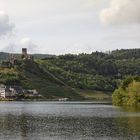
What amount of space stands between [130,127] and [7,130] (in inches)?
1156

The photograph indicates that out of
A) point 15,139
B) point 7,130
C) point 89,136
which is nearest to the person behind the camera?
point 15,139

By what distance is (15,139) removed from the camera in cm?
8919

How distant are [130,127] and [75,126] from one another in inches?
567

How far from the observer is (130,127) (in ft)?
369

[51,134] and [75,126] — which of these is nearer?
[51,134]

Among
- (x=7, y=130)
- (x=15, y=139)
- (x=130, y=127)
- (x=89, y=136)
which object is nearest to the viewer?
(x=15, y=139)

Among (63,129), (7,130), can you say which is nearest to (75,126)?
(63,129)

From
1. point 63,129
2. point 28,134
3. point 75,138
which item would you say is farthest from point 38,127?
point 75,138

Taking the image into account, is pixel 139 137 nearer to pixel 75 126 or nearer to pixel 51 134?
pixel 51 134

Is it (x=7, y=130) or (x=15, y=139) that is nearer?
(x=15, y=139)

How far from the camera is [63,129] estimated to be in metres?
110

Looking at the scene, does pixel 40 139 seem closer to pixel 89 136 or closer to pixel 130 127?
pixel 89 136

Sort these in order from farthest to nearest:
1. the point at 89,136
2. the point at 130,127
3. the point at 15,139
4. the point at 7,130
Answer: the point at 130,127 < the point at 7,130 < the point at 89,136 < the point at 15,139

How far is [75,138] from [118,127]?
23.7 metres
